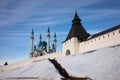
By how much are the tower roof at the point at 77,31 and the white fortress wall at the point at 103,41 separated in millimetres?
2173

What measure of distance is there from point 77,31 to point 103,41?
8351 mm

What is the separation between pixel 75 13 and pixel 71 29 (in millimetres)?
3325

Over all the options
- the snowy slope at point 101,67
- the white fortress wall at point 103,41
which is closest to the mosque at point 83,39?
the white fortress wall at point 103,41

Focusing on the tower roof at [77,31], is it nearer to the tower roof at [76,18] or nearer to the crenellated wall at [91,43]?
the tower roof at [76,18]

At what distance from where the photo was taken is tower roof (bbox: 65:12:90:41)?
31359mm

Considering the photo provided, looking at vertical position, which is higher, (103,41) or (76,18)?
(76,18)

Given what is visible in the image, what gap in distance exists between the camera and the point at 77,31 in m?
32.5

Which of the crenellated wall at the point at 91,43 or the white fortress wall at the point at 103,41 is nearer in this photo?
the white fortress wall at the point at 103,41

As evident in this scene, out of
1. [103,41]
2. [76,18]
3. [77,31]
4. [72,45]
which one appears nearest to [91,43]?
[103,41]

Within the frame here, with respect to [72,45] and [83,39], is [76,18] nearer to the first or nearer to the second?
[83,39]

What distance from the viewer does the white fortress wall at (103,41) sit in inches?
895

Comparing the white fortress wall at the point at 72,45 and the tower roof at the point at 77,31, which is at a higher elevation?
the tower roof at the point at 77,31

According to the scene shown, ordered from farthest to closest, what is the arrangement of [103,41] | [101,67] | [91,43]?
1. [91,43]
2. [103,41]
3. [101,67]

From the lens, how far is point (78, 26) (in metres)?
34.2
